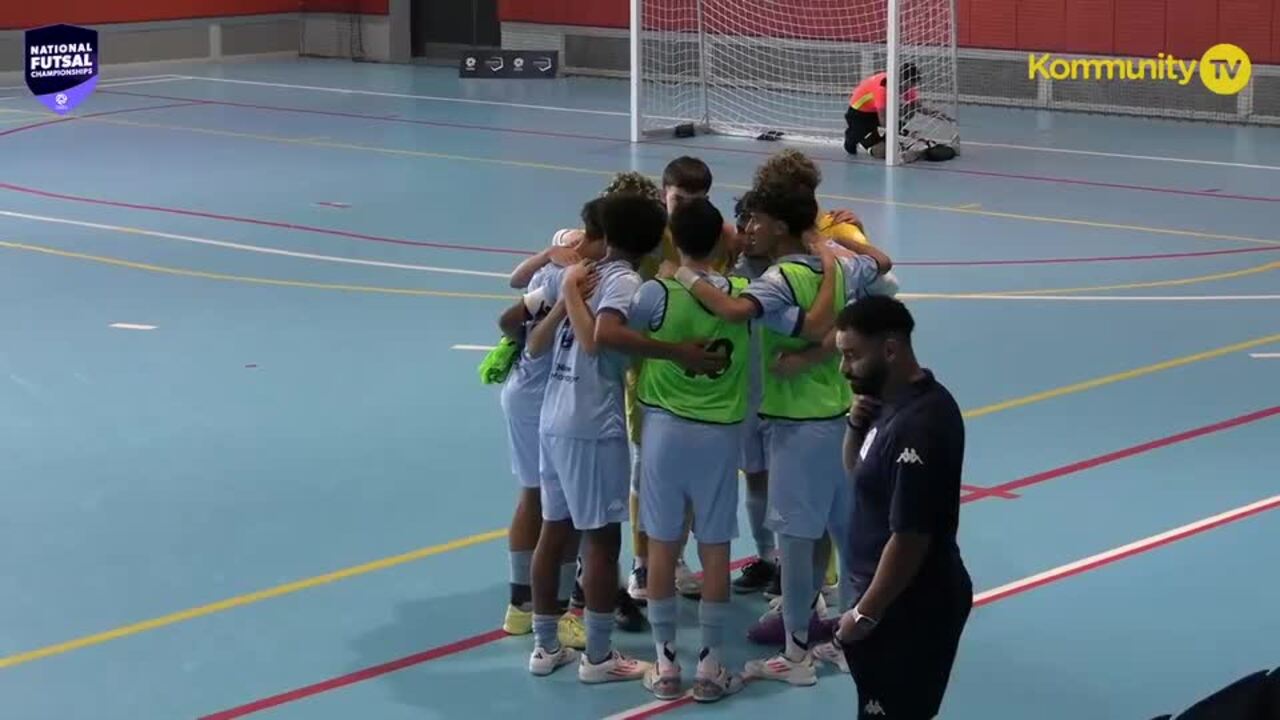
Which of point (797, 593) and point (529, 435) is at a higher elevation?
point (529, 435)

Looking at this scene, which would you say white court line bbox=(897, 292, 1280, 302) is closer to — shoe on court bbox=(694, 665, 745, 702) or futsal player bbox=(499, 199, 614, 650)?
futsal player bbox=(499, 199, 614, 650)

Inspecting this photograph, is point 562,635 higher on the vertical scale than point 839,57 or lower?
lower

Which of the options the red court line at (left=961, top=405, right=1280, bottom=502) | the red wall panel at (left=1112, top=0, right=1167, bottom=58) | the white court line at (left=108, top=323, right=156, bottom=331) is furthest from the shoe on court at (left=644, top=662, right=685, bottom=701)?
the red wall panel at (left=1112, top=0, right=1167, bottom=58)

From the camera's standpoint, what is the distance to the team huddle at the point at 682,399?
725cm

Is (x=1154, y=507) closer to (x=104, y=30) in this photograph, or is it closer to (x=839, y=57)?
(x=839, y=57)

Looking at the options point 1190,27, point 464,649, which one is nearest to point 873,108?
point 1190,27

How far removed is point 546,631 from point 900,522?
2486mm

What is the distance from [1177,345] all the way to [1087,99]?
45.8 ft

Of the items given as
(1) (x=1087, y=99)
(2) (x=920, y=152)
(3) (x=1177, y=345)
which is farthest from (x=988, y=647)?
(1) (x=1087, y=99)

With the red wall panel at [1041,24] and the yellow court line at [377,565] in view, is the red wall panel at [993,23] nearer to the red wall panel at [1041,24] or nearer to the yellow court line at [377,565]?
the red wall panel at [1041,24]

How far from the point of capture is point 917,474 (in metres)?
5.50

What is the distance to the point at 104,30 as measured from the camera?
1291 inches

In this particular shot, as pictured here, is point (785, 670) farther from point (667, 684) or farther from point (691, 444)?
point (691, 444)

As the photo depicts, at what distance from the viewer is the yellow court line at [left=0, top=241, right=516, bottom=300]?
49.9ft
